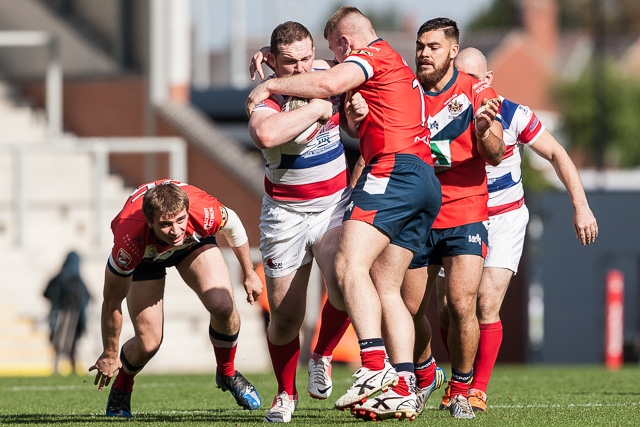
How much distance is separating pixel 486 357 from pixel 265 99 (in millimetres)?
2188

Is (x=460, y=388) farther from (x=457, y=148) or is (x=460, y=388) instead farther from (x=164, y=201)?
(x=164, y=201)

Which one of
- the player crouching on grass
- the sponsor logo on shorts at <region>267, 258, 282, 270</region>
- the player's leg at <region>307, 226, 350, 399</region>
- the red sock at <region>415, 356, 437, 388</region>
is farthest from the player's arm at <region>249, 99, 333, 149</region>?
the red sock at <region>415, 356, 437, 388</region>

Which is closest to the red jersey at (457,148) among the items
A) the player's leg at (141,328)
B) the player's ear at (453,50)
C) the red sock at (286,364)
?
the player's ear at (453,50)

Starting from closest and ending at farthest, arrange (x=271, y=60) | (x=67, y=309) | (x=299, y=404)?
(x=271, y=60) < (x=299, y=404) < (x=67, y=309)

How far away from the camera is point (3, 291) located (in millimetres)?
20188

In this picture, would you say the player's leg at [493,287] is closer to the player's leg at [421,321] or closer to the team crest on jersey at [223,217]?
the player's leg at [421,321]

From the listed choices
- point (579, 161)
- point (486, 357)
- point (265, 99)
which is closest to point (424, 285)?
point (486, 357)

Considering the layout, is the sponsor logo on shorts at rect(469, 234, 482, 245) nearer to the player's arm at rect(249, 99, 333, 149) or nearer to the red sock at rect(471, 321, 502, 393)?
the red sock at rect(471, 321, 502, 393)

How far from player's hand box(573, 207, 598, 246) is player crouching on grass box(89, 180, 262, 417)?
1.92 metres

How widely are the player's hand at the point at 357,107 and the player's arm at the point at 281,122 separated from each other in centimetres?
14

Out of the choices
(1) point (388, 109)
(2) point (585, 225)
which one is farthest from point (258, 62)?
(2) point (585, 225)

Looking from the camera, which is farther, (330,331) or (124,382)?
(124,382)

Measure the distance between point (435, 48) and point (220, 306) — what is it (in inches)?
81.6

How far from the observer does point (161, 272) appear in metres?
8.57
